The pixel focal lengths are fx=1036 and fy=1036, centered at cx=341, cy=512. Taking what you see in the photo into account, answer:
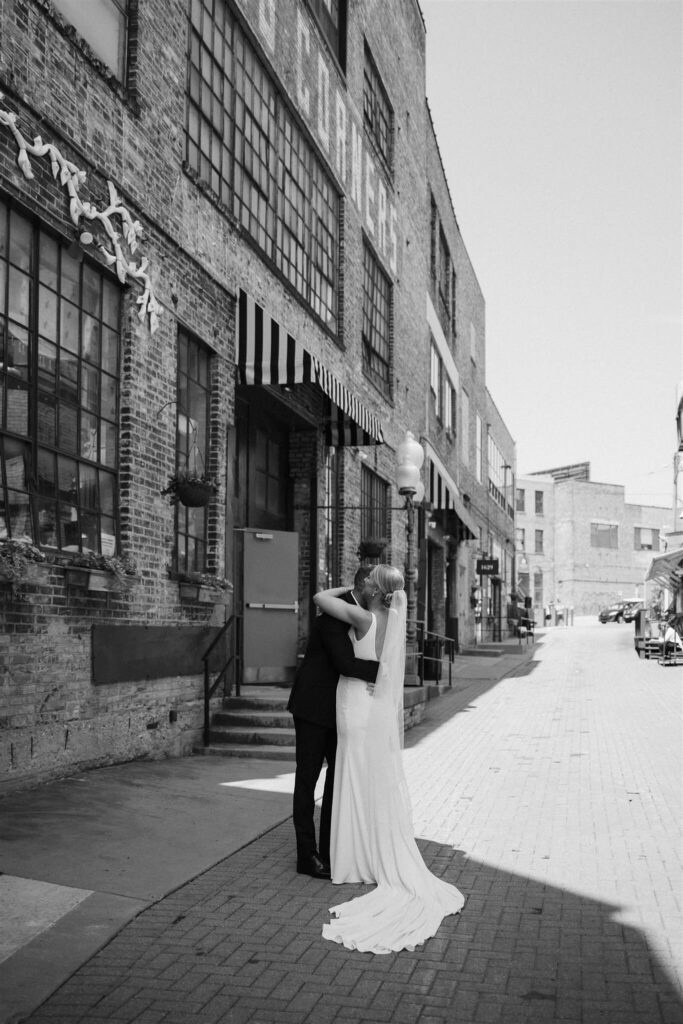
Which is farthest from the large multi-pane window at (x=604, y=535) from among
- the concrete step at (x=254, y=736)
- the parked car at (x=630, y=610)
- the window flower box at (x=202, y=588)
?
the concrete step at (x=254, y=736)

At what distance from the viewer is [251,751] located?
985 centimetres

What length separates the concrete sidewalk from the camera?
454cm

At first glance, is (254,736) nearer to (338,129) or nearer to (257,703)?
(257,703)

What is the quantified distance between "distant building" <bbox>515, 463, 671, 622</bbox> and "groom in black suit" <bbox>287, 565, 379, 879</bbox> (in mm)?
69207

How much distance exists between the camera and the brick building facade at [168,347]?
7520mm

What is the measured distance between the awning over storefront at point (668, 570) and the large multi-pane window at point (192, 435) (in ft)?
59.2

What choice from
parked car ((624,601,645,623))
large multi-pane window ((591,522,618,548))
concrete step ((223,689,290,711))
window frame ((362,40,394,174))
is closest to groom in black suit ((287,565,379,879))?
concrete step ((223,689,290,711))

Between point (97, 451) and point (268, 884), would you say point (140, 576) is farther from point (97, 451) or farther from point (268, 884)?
point (268, 884)

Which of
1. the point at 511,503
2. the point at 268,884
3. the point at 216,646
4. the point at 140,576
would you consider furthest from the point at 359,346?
the point at 511,503

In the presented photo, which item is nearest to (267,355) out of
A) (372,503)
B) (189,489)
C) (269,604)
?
(189,489)

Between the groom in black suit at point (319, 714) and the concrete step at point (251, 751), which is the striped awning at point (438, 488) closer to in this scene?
the concrete step at point (251, 751)

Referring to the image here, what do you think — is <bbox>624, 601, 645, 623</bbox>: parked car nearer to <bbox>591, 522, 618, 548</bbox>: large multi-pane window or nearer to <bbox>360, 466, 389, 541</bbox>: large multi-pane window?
<bbox>591, 522, 618, 548</bbox>: large multi-pane window

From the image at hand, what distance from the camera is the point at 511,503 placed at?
50875mm

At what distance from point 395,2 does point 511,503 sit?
107ft
